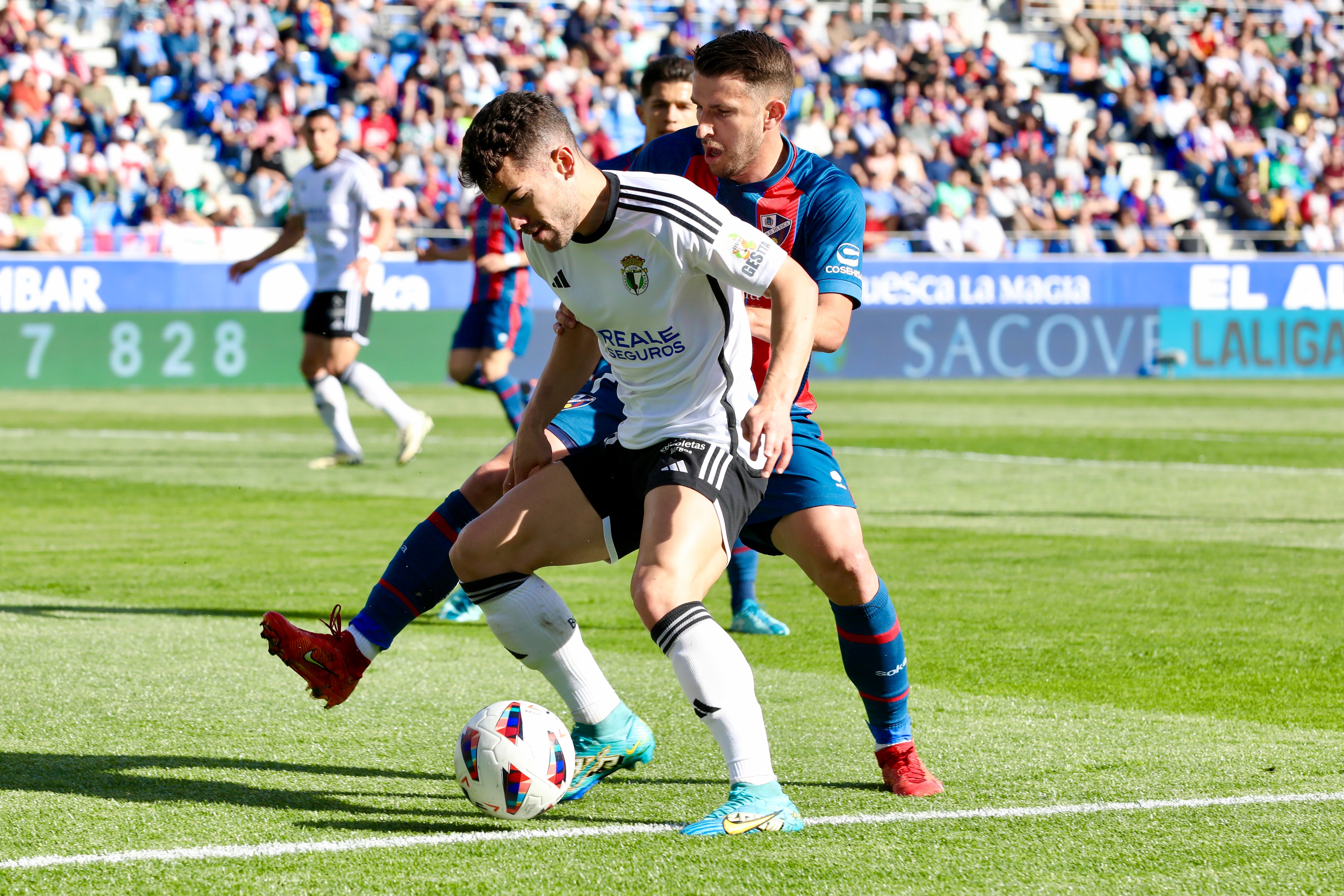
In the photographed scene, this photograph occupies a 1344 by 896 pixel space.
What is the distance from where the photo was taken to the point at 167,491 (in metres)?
12.2

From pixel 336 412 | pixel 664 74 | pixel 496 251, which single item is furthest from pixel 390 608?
pixel 336 412

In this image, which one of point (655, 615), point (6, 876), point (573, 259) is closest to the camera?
point (6, 876)

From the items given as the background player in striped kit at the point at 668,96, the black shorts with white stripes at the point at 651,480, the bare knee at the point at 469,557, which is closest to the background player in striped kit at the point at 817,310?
the black shorts with white stripes at the point at 651,480

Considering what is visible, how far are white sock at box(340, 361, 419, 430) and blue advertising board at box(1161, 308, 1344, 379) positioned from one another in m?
18.9

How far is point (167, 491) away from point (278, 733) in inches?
292

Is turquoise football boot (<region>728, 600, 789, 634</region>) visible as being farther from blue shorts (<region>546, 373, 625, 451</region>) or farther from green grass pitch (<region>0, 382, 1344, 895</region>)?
blue shorts (<region>546, 373, 625, 451</region>)

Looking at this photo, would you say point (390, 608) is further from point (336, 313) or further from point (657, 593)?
point (336, 313)

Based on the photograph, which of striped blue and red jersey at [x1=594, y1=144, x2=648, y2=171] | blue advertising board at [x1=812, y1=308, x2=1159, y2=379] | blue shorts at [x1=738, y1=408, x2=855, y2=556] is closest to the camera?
blue shorts at [x1=738, y1=408, x2=855, y2=556]

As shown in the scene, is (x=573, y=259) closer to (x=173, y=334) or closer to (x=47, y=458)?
(x=47, y=458)

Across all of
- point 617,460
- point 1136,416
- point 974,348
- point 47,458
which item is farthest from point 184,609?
point 974,348

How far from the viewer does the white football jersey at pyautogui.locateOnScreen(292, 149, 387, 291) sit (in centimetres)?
1293

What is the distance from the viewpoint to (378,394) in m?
13.1

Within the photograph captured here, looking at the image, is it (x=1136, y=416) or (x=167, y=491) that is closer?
(x=167, y=491)

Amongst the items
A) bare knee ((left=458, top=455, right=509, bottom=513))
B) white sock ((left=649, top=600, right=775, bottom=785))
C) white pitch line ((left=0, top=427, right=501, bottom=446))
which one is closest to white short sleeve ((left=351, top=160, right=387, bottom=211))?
white pitch line ((left=0, top=427, right=501, bottom=446))
